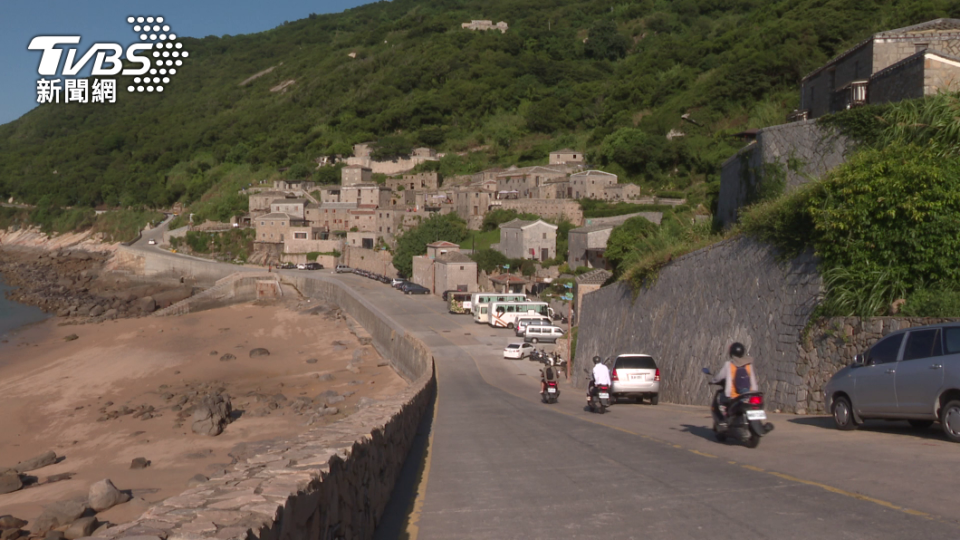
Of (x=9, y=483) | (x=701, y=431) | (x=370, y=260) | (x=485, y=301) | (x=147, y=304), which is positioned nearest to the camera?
(x=701, y=431)

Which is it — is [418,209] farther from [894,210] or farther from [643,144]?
[894,210]

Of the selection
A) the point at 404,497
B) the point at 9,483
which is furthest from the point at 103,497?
the point at 404,497

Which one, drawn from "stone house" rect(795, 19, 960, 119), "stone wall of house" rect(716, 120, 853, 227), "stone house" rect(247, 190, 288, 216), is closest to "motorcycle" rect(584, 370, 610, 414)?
"stone wall of house" rect(716, 120, 853, 227)

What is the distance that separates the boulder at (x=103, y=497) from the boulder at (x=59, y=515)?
21.2 inches

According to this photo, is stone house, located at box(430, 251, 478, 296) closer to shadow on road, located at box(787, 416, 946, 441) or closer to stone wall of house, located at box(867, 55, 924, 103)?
stone wall of house, located at box(867, 55, 924, 103)

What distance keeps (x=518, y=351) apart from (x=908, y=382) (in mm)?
30557

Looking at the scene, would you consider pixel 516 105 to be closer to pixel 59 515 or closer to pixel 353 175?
pixel 353 175

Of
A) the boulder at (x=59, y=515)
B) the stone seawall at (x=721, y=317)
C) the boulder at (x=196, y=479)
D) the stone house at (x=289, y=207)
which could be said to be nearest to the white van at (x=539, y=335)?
the stone seawall at (x=721, y=317)

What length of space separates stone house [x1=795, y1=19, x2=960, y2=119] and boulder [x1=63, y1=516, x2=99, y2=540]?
754 inches

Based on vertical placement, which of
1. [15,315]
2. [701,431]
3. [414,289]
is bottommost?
[15,315]

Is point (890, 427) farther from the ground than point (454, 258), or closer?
closer

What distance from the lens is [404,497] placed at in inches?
333

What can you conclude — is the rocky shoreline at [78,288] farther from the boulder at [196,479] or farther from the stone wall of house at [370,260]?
the boulder at [196,479]

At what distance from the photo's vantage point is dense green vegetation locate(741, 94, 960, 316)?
13.4 m
